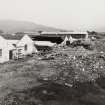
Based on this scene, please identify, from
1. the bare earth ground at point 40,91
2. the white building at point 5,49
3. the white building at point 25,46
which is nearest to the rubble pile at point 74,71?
the bare earth ground at point 40,91

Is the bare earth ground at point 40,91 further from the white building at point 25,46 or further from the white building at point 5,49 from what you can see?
the white building at point 25,46

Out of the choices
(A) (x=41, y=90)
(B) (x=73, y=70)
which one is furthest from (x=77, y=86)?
(B) (x=73, y=70)

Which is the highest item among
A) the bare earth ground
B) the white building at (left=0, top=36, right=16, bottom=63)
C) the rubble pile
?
the white building at (left=0, top=36, right=16, bottom=63)

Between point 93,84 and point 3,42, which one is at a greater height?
point 3,42

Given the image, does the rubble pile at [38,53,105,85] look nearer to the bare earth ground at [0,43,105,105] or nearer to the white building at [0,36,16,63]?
the bare earth ground at [0,43,105,105]

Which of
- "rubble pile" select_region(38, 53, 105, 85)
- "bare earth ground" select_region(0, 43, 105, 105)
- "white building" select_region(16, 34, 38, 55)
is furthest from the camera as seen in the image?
"white building" select_region(16, 34, 38, 55)

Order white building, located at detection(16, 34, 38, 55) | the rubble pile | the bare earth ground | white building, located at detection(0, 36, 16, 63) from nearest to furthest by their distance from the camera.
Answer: the bare earth ground → the rubble pile → white building, located at detection(0, 36, 16, 63) → white building, located at detection(16, 34, 38, 55)

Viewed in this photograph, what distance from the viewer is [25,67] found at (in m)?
23.2

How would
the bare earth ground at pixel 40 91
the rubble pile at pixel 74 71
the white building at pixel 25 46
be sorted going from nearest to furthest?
the bare earth ground at pixel 40 91 < the rubble pile at pixel 74 71 < the white building at pixel 25 46

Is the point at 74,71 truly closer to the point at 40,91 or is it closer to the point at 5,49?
the point at 40,91

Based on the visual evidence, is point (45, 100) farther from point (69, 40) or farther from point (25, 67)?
point (69, 40)

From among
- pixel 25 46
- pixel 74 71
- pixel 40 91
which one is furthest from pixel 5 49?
pixel 40 91

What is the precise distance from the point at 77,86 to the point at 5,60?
13.6 meters

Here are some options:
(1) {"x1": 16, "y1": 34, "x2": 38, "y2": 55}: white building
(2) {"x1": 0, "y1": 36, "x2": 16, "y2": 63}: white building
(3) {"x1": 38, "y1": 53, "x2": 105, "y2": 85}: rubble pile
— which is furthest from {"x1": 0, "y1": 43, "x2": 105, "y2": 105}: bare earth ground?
(1) {"x1": 16, "y1": 34, "x2": 38, "y2": 55}: white building
